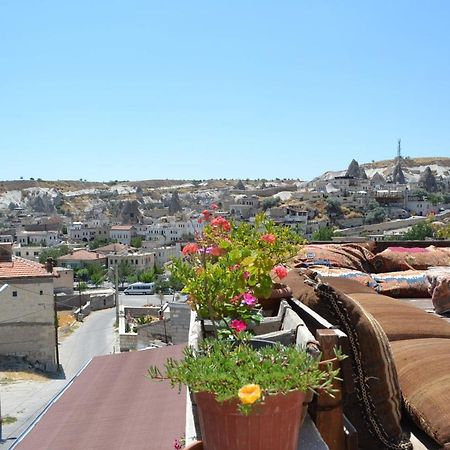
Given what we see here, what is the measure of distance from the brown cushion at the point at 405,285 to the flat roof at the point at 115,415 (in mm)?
2182

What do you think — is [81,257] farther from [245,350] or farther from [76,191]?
[76,191]

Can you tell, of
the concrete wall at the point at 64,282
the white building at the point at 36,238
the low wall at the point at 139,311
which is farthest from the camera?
the white building at the point at 36,238

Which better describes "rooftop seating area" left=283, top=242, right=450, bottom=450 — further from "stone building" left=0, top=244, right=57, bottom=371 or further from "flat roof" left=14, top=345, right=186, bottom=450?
"stone building" left=0, top=244, right=57, bottom=371

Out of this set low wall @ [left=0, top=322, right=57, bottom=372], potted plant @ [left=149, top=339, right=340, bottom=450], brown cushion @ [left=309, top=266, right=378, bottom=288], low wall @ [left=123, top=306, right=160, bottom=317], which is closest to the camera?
potted plant @ [left=149, top=339, right=340, bottom=450]

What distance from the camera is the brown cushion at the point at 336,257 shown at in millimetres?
6492

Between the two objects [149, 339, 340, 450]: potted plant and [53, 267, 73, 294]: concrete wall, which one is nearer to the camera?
[149, 339, 340, 450]: potted plant

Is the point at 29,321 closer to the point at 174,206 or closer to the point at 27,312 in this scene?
the point at 27,312

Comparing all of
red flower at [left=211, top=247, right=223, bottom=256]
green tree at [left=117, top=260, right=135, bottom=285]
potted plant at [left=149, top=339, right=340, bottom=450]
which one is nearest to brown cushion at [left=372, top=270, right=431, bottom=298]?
red flower at [left=211, top=247, right=223, bottom=256]

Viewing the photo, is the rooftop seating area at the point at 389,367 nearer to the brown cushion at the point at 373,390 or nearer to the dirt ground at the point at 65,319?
the brown cushion at the point at 373,390

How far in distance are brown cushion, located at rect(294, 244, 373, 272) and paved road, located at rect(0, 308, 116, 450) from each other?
3109 mm

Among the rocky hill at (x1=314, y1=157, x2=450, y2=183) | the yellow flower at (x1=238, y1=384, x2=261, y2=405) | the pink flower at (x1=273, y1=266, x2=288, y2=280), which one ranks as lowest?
the yellow flower at (x1=238, y1=384, x2=261, y2=405)

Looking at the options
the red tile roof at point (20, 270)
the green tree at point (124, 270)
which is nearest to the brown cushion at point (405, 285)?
the red tile roof at point (20, 270)

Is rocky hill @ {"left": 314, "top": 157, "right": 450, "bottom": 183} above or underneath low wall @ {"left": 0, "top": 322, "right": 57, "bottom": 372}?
above

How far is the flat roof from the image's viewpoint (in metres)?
4.00
